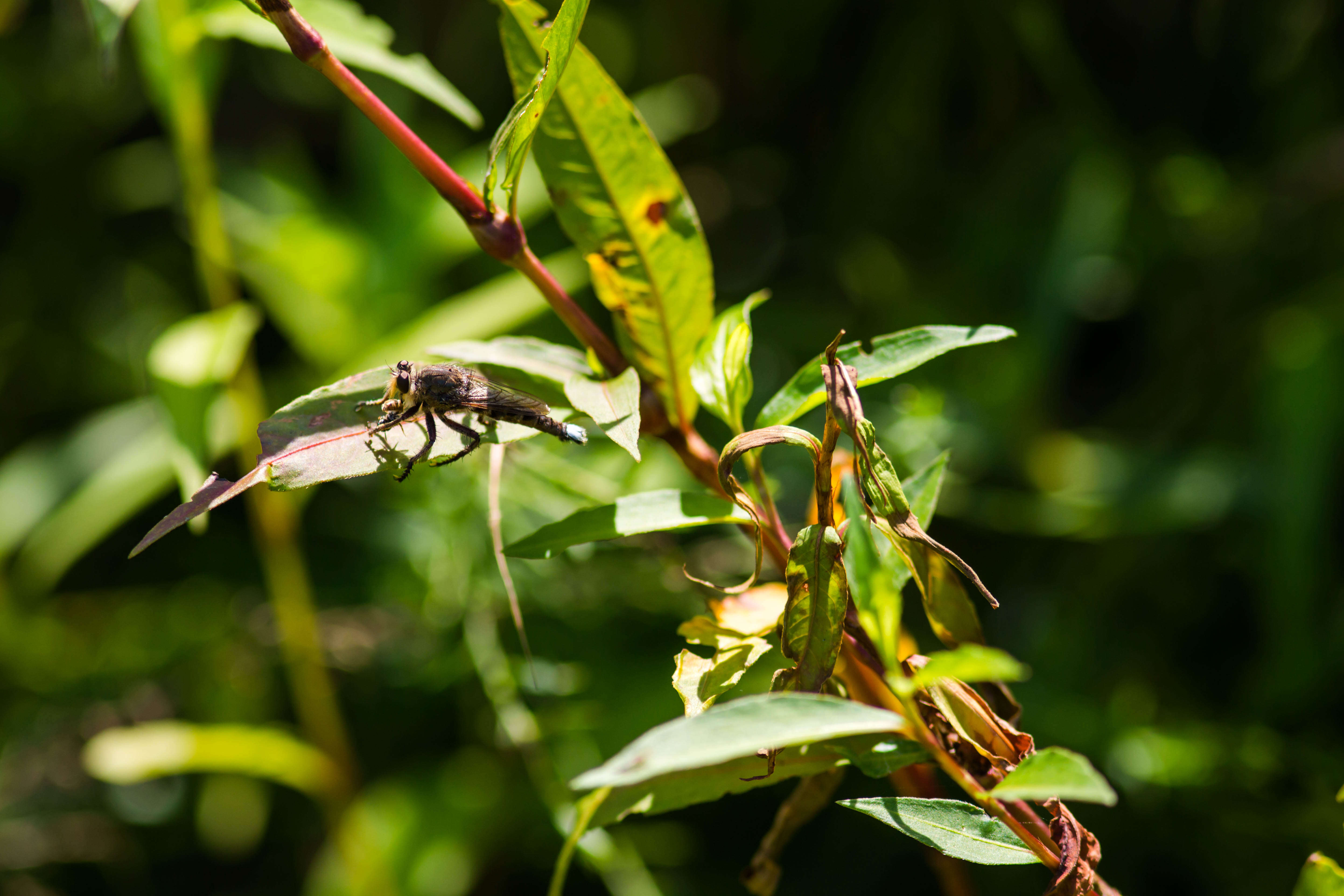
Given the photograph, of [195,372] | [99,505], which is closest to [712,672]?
[195,372]

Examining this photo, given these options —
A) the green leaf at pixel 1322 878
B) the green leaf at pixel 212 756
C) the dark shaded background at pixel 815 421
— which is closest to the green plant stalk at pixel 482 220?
the green leaf at pixel 1322 878

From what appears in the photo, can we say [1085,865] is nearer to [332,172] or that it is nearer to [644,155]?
[644,155]

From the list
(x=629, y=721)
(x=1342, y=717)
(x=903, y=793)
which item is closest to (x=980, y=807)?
(x=903, y=793)

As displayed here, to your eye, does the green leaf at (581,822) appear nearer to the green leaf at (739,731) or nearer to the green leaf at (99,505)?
the green leaf at (739,731)

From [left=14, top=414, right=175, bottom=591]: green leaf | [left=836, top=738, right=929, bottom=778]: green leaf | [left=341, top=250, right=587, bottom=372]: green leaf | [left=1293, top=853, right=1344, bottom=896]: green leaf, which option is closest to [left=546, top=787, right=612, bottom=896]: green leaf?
[left=836, top=738, right=929, bottom=778]: green leaf

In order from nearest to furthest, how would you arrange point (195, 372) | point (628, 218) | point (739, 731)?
1. point (739, 731)
2. point (628, 218)
3. point (195, 372)

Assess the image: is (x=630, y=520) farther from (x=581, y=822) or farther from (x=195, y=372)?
(x=195, y=372)
